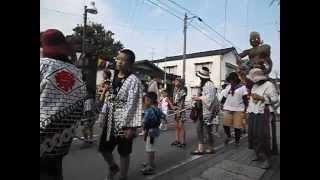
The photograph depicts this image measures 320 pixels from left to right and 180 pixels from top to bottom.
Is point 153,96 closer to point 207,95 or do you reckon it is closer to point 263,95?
point 207,95

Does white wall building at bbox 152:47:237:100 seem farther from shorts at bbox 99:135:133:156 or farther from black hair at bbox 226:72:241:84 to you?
shorts at bbox 99:135:133:156

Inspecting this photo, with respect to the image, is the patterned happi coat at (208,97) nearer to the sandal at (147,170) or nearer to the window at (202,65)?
the window at (202,65)

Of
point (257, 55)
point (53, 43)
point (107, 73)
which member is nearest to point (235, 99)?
point (257, 55)

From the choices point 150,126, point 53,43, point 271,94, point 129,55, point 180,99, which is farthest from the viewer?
point 271,94

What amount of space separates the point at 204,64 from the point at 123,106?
57cm

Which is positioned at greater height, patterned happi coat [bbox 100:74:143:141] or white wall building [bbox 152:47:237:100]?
white wall building [bbox 152:47:237:100]

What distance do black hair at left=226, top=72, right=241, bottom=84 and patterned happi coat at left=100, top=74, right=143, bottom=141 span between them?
61 centimetres

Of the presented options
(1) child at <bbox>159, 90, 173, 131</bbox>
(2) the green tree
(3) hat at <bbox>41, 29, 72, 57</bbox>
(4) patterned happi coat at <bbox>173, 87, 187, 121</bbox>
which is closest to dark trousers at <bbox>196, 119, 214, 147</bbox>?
(4) patterned happi coat at <bbox>173, 87, 187, 121</bbox>

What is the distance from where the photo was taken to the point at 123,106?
188 cm

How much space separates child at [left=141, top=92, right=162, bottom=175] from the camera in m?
1.94

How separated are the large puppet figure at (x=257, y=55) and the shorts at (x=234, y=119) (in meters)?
0.29
